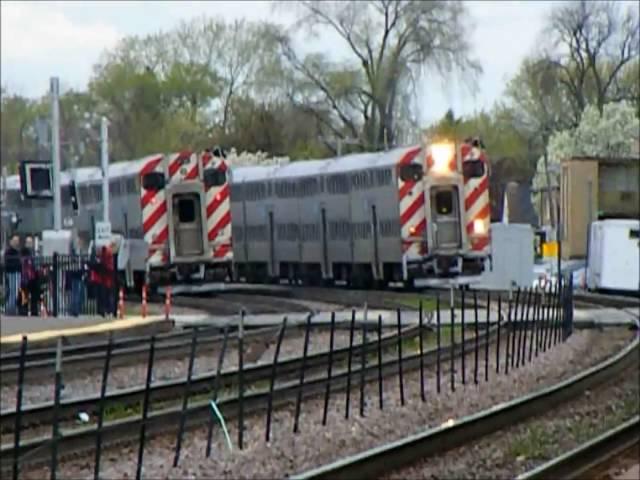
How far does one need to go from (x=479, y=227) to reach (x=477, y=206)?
0.50m

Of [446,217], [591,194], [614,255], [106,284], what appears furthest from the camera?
[614,255]

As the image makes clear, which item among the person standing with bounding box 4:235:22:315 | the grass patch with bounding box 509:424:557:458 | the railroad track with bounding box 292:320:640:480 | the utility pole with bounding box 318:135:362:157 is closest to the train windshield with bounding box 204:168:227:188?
the person standing with bounding box 4:235:22:315

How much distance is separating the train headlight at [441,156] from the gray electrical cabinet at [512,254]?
1.81 meters

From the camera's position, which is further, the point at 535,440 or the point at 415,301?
the point at 415,301

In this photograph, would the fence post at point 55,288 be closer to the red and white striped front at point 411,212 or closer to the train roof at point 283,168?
the train roof at point 283,168

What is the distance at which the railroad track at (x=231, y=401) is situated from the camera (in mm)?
11578

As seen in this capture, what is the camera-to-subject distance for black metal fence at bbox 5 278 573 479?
12.6m

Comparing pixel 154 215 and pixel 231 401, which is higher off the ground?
pixel 154 215

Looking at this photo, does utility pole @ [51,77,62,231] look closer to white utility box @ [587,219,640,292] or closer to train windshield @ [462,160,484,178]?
train windshield @ [462,160,484,178]

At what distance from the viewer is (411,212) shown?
32.9 meters

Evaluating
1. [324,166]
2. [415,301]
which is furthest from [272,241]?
[415,301]

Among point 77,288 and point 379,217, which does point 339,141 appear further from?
point 77,288

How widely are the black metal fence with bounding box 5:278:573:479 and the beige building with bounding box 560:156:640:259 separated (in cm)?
1139

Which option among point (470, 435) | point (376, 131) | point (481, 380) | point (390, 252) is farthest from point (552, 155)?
point (470, 435)
